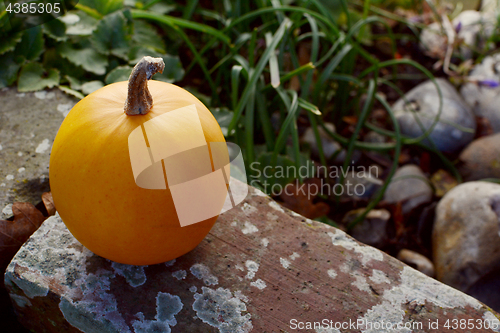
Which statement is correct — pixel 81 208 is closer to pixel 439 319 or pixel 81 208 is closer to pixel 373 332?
pixel 373 332

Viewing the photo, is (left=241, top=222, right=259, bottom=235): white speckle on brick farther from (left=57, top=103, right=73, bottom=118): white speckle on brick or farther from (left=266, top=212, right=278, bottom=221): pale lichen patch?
(left=57, top=103, right=73, bottom=118): white speckle on brick

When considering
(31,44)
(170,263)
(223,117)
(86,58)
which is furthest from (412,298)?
(31,44)

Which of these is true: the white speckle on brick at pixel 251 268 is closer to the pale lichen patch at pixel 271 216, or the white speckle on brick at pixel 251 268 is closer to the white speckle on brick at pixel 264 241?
the white speckle on brick at pixel 264 241

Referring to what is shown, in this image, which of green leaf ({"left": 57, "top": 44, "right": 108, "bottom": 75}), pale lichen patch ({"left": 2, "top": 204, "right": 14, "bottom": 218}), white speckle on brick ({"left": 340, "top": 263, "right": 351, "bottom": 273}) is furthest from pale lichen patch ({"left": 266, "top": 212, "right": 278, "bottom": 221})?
green leaf ({"left": 57, "top": 44, "right": 108, "bottom": 75})

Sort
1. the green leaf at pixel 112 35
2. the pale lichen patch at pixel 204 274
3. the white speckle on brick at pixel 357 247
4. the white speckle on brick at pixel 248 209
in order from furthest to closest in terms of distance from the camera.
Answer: the green leaf at pixel 112 35
the white speckle on brick at pixel 248 209
the white speckle on brick at pixel 357 247
the pale lichen patch at pixel 204 274

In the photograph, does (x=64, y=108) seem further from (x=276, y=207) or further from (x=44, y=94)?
(x=276, y=207)

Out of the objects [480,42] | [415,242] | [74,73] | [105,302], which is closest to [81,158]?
[105,302]

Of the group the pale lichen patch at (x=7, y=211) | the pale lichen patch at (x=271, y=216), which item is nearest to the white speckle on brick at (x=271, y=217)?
the pale lichen patch at (x=271, y=216)
